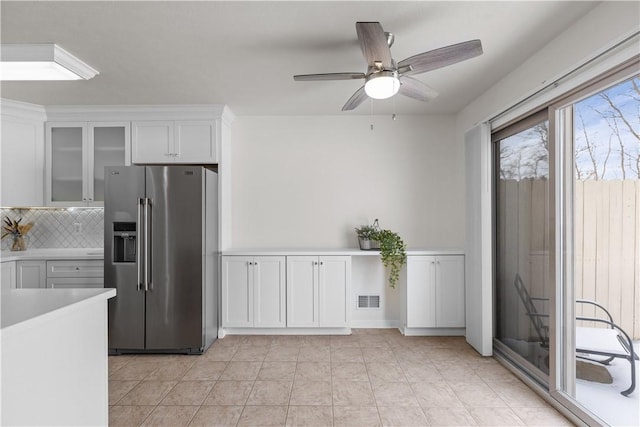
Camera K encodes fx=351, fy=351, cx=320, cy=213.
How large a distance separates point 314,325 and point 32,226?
11.4ft

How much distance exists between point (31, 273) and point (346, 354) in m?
3.34

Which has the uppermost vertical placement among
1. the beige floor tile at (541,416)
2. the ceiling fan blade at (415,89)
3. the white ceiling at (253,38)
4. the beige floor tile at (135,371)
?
the white ceiling at (253,38)

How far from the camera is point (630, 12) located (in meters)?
1.73

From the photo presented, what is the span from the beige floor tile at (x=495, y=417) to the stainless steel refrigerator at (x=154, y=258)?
2.46 meters

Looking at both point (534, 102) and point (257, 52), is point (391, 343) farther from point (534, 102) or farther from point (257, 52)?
point (257, 52)

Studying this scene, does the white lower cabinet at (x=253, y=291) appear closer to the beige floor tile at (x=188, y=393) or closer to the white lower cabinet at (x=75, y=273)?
the beige floor tile at (x=188, y=393)

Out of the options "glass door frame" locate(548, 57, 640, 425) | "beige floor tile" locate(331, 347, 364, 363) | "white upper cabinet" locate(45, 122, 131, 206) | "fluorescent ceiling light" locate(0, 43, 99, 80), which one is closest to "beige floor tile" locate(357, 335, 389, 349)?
"beige floor tile" locate(331, 347, 364, 363)

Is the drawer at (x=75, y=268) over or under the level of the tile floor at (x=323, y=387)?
over

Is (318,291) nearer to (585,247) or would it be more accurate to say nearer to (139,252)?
(139,252)

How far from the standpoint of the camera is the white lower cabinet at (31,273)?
363 centimetres

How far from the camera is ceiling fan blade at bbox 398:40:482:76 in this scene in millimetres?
1901

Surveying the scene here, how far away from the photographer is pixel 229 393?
2.67 metres

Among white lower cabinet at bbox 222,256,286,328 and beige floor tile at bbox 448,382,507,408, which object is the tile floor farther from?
white lower cabinet at bbox 222,256,286,328

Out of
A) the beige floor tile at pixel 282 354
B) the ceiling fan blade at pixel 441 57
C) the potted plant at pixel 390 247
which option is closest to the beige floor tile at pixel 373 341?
the potted plant at pixel 390 247
